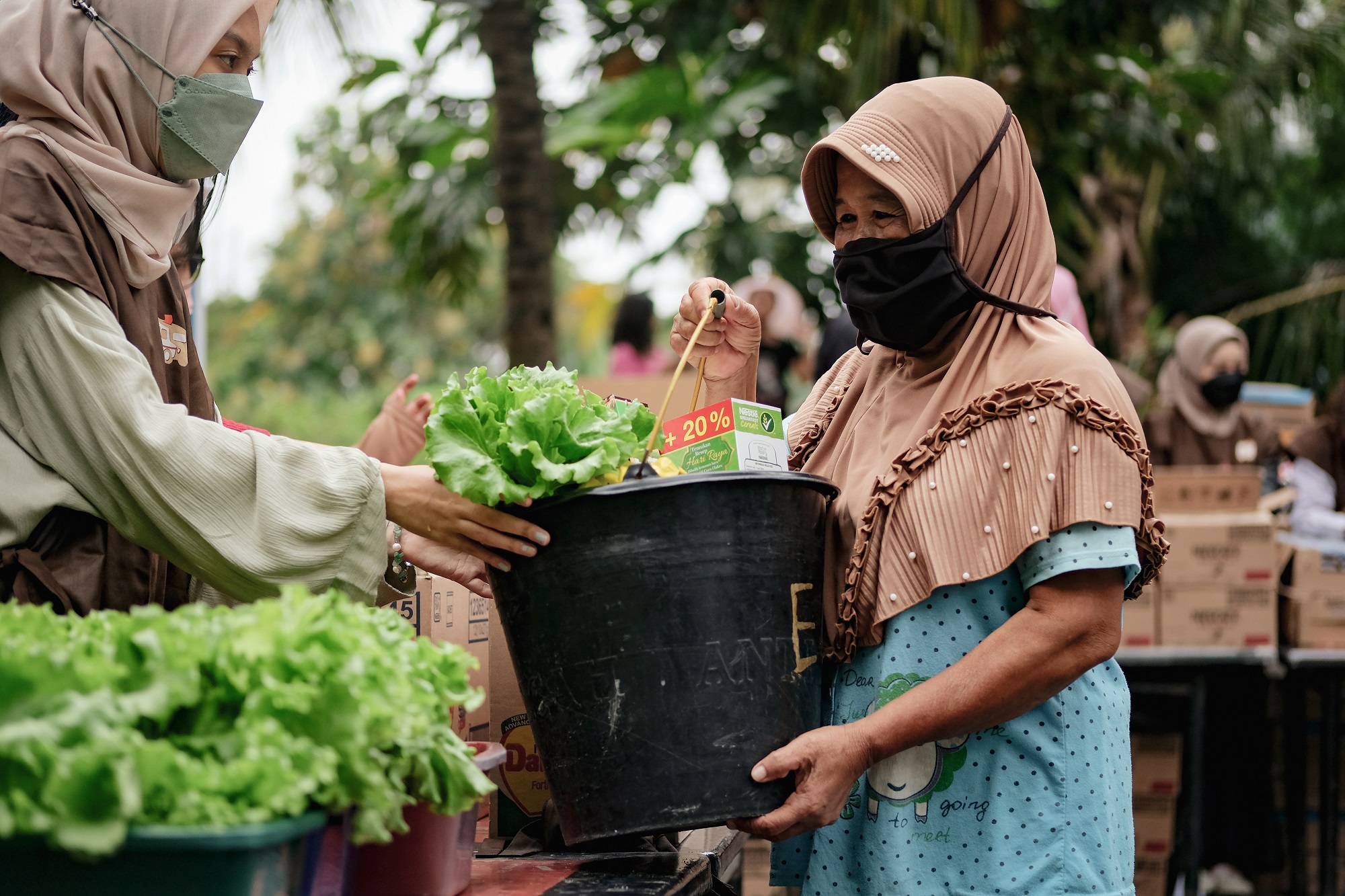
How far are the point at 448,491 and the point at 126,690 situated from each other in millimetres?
644

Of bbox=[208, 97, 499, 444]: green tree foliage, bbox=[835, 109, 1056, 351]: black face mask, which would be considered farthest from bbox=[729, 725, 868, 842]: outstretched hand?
bbox=[208, 97, 499, 444]: green tree foliage

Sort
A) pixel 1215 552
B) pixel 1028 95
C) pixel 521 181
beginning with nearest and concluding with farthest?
pixel 1215 552, pixel 521 181, pixel 1028 95

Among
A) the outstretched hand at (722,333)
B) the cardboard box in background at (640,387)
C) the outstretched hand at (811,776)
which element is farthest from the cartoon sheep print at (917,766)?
the cardboard box in background at (640,387)

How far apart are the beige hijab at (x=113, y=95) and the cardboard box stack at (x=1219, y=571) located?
4285 millimetres

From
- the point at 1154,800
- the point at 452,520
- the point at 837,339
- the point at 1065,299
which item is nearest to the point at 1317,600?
the point at 1154,800

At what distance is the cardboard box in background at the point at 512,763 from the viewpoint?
204 cm

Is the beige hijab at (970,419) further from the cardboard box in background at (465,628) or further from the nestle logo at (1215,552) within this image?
the nestle logo at (1215,552)

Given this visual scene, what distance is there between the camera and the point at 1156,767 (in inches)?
203

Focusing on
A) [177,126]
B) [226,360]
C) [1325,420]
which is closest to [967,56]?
[1325,420]

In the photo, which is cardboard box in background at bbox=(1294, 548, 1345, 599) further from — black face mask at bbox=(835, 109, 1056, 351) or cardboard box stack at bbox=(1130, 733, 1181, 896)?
black face mask at bbox=(835, 109, 1056, 351)

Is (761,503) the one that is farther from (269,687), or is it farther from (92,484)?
(92,484)

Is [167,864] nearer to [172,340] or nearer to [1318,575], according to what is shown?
[172,340]

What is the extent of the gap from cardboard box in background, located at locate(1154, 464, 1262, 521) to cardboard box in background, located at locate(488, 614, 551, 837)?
3.72m

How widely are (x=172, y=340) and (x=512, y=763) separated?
894 mm
